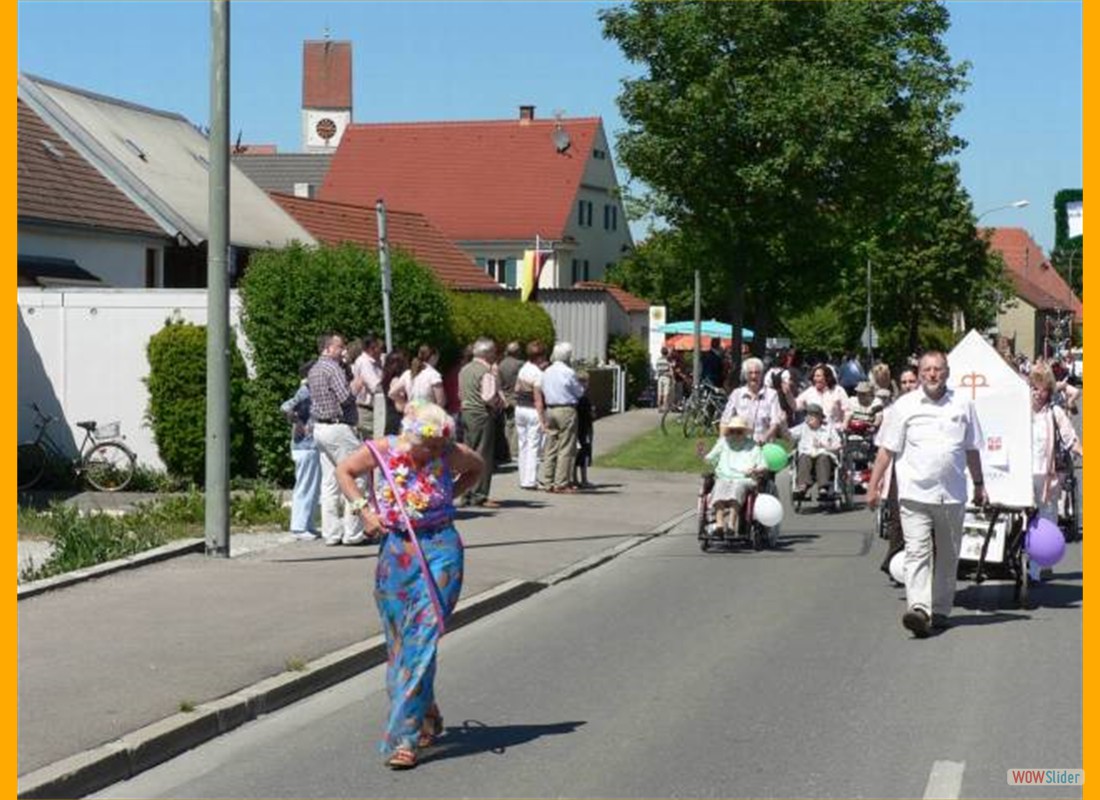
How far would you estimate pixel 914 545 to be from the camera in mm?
11977

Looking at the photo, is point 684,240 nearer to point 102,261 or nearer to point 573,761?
point 102,261

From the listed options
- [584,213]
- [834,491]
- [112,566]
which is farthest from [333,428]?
[584,213]

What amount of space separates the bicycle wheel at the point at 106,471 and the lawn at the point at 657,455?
7.62 meters

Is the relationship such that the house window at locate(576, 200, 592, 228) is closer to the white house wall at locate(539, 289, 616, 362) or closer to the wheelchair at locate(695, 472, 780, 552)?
the white house wall at locate(539, 289, 616, 362)

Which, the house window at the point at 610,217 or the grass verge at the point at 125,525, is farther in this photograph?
the house window at the point at 610,217

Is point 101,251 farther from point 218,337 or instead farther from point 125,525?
point 218,337

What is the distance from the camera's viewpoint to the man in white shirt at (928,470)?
1194cm

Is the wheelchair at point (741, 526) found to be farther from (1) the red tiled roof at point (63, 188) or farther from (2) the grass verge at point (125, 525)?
(1) the red tiled roof at point (63, 188)

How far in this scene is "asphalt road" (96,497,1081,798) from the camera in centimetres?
791

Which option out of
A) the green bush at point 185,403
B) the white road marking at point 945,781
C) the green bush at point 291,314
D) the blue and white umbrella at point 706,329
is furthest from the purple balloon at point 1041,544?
the blue and white umbrella at point 706,329

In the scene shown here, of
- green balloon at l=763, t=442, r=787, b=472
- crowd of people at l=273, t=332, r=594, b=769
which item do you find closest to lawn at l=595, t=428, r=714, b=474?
crowd of people at l=273, t=332, r=594, b=769

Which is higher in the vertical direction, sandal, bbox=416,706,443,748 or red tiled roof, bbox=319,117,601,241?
red tiled roof, bbox=319,117,601,241

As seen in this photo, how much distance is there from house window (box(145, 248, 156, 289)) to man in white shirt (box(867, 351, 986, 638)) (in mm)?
23062

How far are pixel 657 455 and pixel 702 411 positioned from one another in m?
5.83
